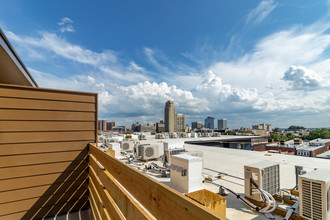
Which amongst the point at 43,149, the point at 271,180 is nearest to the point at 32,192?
the point at 43,149

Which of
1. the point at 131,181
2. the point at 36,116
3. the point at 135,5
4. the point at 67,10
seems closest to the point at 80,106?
the point at 36,116

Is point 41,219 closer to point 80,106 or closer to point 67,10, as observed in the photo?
point 80,106

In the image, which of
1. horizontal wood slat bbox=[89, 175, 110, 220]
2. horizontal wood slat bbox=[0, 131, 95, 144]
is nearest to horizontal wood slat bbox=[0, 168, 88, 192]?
horizontal wood slat bbox=[0, 131, 95, 144]

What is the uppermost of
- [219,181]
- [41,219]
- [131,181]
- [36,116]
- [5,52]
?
[5,52]

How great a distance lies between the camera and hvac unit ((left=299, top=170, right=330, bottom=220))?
2.46m

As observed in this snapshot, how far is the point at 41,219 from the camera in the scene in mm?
2643

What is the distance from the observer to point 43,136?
2617 millimetres

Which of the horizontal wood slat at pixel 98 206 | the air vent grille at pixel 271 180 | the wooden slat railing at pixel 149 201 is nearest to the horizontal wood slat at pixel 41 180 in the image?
the horizontal wood slat at pixel 98 206

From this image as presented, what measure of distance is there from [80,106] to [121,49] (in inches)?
550

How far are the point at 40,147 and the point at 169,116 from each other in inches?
2133

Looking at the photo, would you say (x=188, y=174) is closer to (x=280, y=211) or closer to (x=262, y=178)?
(x=262, y=178)

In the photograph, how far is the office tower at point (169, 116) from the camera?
56.5m

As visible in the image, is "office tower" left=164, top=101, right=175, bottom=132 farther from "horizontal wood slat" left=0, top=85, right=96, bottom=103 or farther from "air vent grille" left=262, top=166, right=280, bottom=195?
"horizontal wood slat" left=0, top=85, right=96, bottom=103

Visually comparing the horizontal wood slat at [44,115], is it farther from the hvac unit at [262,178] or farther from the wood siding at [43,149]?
the hvac unit at [262,178]
